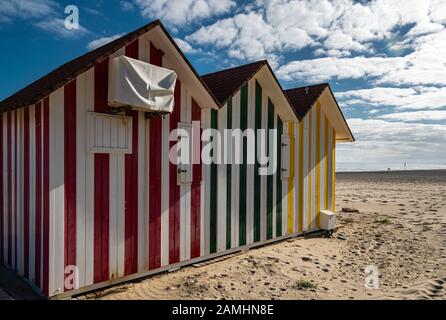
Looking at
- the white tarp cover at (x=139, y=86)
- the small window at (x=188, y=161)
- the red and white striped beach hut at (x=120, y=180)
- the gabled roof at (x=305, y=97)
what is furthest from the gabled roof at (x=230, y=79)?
the gabled roof at (x=305, y=97)

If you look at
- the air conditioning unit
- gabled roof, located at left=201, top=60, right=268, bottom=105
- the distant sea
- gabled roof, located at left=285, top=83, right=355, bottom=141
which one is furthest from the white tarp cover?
the distant sea

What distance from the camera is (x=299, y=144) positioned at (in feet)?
30.8

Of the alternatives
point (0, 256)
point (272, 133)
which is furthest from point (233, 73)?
point (0, 256)

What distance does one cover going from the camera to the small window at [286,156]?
881 centimetres

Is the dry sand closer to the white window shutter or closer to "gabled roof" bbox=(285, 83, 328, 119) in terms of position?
the white window shutter

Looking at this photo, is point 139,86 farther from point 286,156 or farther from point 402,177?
point 402,177

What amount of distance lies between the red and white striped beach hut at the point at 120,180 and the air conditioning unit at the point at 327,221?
2.32 meters

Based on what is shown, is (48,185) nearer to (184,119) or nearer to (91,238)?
(91,238)

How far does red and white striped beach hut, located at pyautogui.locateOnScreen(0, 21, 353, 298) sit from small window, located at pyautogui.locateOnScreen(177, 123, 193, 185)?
0.15 ft

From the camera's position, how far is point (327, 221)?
9.84m

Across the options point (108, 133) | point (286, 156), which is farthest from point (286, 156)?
point (108, 133)

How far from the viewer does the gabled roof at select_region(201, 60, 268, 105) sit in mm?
7387

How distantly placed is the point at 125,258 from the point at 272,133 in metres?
4.92

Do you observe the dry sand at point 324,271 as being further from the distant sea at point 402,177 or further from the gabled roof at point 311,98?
the distant sea at point 402,177
